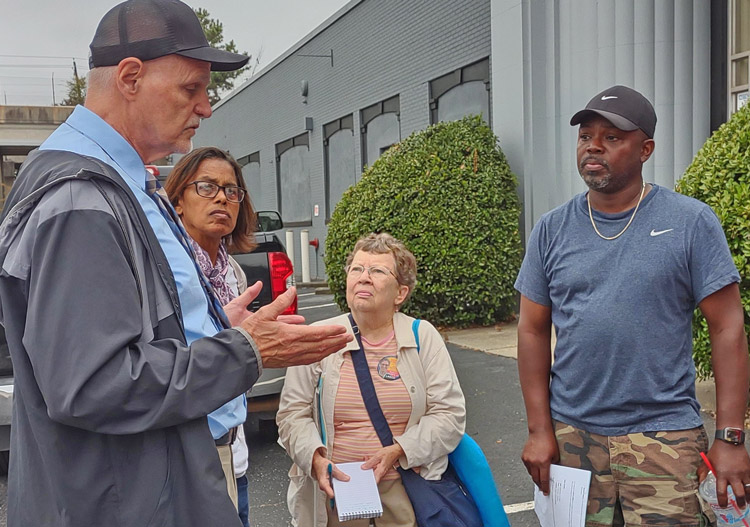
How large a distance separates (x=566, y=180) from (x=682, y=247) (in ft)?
26.0

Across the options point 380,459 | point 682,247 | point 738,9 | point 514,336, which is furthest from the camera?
point 514,336

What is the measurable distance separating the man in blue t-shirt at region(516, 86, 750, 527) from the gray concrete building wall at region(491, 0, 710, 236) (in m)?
6.93

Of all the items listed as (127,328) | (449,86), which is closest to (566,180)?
(449,86)

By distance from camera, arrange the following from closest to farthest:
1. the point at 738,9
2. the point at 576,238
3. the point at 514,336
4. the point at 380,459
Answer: the point at 576,238
the point at 380,459
the point at 738,9
the point at 514,336

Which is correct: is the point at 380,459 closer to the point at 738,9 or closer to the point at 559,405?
the point at 559,405

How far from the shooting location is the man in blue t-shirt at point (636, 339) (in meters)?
2.50

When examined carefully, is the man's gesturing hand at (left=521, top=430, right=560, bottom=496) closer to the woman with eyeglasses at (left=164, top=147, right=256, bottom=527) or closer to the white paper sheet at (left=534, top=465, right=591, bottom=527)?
the white paper sheet at (left=534, top=465, right=591, bottom=527)

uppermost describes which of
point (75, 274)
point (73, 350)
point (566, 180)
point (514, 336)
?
point (566, 180)

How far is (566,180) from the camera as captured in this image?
33.4ft

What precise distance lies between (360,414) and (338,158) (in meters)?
16.9

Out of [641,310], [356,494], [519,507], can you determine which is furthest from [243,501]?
[519,507]

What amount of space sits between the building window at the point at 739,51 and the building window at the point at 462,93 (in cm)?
384

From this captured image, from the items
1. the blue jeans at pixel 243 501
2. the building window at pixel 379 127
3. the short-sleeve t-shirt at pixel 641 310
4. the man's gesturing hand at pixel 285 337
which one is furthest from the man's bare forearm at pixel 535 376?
the building window at pixel 379 127

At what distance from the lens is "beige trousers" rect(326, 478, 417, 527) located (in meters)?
3.02
